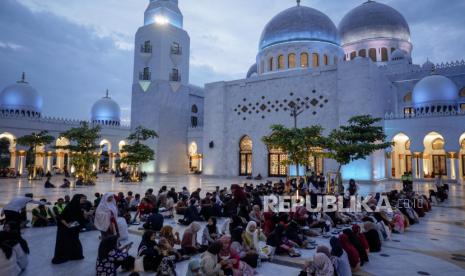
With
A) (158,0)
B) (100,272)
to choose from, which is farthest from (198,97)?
(100,272)

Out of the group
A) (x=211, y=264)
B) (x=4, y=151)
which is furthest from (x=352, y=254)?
(x=4, y=151)

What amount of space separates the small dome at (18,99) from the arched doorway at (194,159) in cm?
1527

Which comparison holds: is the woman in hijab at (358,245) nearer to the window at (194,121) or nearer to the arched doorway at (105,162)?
the window at (194,121)

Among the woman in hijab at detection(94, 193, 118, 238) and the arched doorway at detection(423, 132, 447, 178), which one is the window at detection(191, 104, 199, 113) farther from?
the woman in hijab at detection(94, 193, 118, 238)

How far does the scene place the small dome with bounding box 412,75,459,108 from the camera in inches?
894

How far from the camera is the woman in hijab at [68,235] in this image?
15.9ft

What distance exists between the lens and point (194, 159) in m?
32.6

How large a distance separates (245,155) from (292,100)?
595 centimetres

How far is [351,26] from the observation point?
3300cm

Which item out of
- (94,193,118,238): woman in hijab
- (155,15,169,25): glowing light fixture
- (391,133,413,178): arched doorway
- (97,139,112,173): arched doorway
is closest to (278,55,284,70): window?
(391,133,413,178): arched doorway

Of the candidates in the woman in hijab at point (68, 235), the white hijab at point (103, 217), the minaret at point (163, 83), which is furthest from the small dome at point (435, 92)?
the woman in hijab at point (68, 235)

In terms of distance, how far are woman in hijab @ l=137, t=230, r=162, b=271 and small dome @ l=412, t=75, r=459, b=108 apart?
2463 cm

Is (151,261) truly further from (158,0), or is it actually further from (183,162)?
(158,0)

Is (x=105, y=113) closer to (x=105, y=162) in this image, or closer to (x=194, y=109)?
(x=105, y=162)
